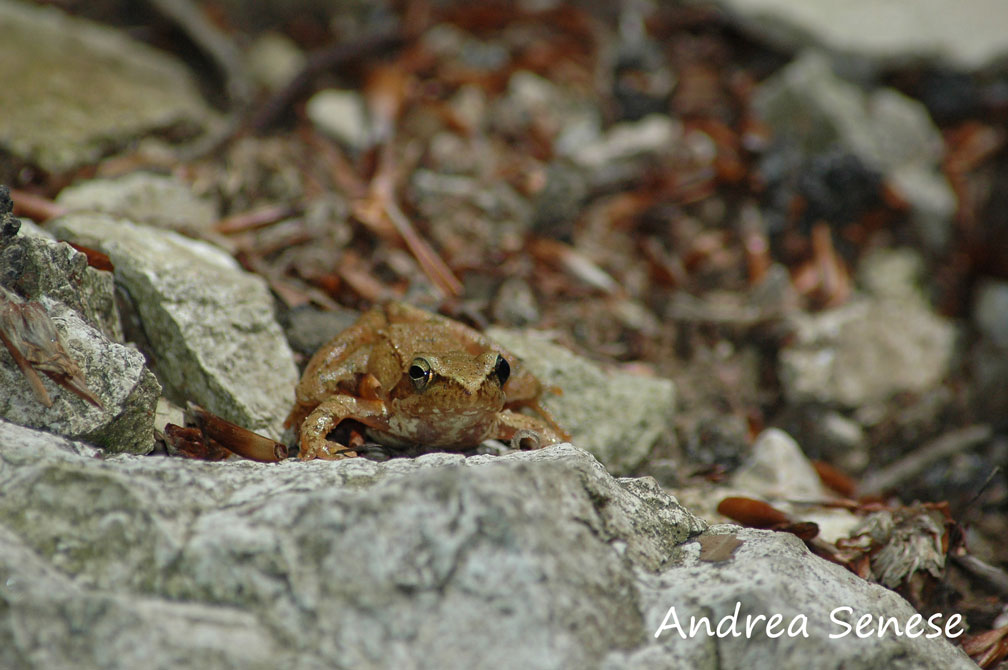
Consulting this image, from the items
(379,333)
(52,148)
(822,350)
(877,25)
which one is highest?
(877,25)

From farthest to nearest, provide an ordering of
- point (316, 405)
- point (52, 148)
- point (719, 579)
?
point (52, 148) < point (316, 405) < point (719, 579)

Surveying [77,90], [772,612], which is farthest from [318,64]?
[772,612]

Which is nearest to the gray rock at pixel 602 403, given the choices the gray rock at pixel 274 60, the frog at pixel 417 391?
the frog at pixel 417 391

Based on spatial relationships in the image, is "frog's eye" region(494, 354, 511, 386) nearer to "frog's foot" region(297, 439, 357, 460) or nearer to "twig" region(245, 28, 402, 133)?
"frog's foot" region(297, 439, 357, 460)

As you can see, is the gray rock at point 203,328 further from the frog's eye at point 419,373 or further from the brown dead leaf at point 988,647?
the brown dead leaf at point 988,647

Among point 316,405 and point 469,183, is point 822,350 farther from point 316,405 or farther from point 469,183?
point 316,405

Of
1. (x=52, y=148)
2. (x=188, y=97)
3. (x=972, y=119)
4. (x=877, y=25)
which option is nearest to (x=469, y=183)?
(x=188, y=97)

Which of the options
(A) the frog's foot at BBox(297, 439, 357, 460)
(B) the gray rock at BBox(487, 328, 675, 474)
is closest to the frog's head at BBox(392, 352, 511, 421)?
(A) the frog's foot at BBox(297, 439, 357, 460)
